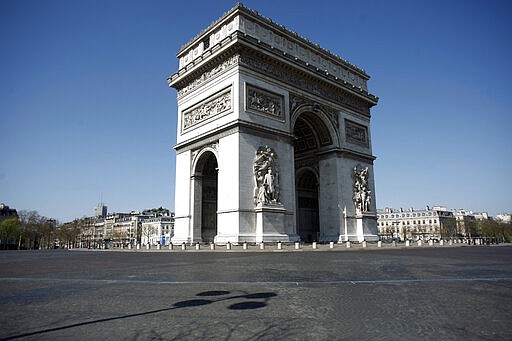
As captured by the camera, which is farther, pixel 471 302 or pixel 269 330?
pixel 471 302

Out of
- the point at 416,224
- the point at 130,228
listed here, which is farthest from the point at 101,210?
the point at 416,224

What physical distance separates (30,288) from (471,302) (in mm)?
6160

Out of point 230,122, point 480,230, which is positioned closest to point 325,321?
point 230,122

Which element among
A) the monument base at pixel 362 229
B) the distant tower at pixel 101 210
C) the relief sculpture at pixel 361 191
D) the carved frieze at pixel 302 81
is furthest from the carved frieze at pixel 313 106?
the distant tower at pixel 101 210

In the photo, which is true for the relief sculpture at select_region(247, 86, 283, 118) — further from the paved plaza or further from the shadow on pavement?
the shadow on pavement

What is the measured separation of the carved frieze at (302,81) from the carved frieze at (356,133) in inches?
67.4

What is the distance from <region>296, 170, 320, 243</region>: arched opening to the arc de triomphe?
0.31 ft

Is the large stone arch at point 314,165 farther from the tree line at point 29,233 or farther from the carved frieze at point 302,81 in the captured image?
the tree line at point 29,233

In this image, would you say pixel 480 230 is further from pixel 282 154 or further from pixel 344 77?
pixel 282 154

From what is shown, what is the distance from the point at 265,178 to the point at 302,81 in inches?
378

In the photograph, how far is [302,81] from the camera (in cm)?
2833

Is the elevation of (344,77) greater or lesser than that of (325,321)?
greater

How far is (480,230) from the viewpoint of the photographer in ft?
356

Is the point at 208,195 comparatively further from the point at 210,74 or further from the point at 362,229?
the point at 362,229
